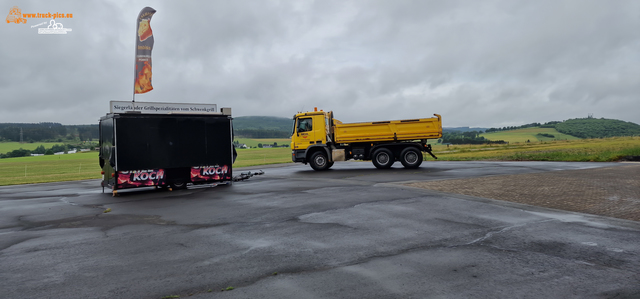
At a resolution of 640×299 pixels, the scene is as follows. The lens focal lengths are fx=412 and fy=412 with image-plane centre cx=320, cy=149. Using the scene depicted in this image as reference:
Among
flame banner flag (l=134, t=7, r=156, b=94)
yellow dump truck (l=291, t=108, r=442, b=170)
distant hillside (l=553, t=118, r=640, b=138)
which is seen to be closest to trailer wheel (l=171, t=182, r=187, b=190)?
yellow dump truck (l=291, t=108, r=442, b=170)

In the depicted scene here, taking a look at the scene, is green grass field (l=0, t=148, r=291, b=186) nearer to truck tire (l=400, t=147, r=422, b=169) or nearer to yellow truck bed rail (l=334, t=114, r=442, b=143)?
yellow truck bed rail (l=334, t=114, r=442, b=143)

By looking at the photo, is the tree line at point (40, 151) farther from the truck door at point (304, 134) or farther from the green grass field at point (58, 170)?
the truck door at point (304, 134)

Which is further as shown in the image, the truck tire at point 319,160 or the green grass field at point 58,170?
the green grass field at point 58,170

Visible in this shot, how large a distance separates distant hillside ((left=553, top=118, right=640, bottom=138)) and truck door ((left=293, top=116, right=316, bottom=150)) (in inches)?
4410

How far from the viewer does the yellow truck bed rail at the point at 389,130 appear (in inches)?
795

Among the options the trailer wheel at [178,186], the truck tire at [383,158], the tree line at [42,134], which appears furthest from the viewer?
the tree line at [42,134]

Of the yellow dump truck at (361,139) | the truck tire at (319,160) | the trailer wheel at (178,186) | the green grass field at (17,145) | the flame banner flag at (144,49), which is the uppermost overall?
the flame banner flag at (144,49)

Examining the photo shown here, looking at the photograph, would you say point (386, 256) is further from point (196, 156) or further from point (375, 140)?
point (375, 140)

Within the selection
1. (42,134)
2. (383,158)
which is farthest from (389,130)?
(42,134)

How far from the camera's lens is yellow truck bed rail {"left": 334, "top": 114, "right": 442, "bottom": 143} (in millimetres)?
20197

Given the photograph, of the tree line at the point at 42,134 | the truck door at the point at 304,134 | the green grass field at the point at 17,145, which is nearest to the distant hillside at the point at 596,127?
the truck door at the point at 304,134

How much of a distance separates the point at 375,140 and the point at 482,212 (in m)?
12.4

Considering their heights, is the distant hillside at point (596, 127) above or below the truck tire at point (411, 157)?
above

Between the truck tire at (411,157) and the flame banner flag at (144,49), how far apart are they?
13.0m
